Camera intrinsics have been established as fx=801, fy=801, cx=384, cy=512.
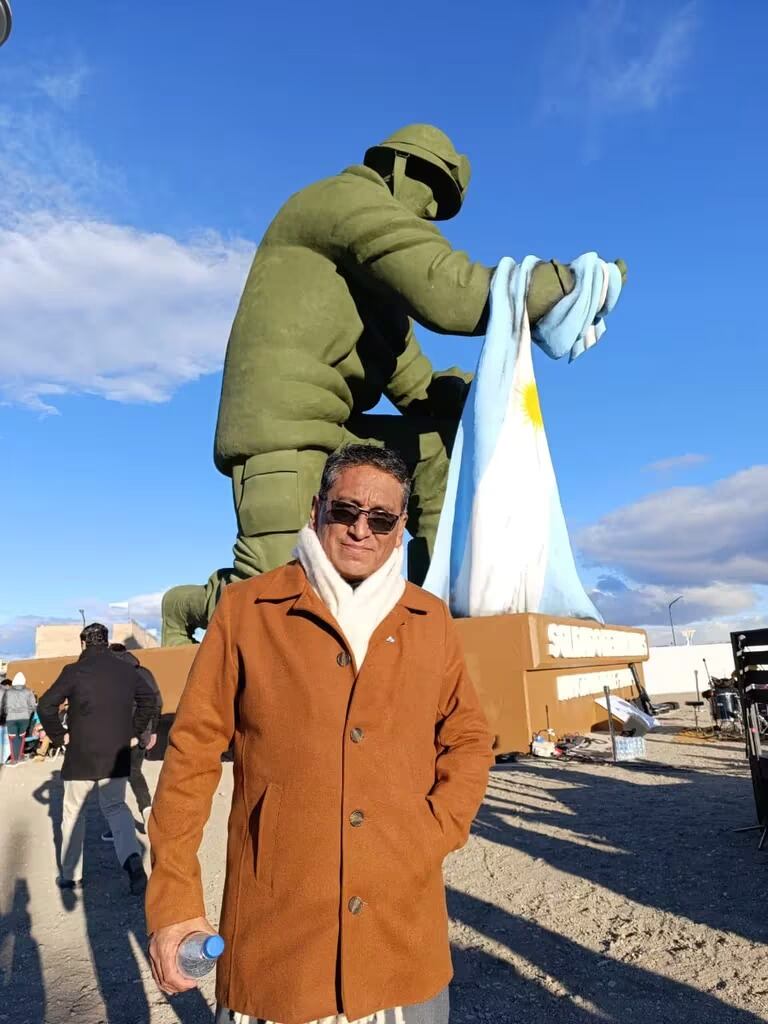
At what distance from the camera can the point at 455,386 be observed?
7.81 metres

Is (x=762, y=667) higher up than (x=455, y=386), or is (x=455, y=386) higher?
(x=455, y=386)

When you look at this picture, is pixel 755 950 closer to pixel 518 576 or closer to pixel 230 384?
pixel 518 576

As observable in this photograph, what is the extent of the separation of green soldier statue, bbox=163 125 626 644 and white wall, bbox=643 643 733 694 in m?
14.9

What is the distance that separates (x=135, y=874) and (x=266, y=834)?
299 cm

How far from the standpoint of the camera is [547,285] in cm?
613

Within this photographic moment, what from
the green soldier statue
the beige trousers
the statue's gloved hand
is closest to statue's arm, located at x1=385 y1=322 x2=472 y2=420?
the green soldier statue

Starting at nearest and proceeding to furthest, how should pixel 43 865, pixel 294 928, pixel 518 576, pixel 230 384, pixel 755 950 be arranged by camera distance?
pixel 294 928, pixel 755 950, pixel 43 865, pixel 518 576, pixel 230 384

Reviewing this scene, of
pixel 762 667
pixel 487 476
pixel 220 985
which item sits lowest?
pixel 220 985

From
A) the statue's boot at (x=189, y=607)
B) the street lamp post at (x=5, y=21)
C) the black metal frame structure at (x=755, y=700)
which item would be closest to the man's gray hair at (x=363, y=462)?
the street lamp post at (x=5, y=21)

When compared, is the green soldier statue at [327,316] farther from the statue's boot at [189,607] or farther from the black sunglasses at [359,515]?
the black sunglasses at [359,515]

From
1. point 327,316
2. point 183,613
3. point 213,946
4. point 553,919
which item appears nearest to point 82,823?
point 553,919

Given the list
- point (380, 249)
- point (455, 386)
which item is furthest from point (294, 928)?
point (455, 386)

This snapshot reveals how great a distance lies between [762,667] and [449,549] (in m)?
2.36

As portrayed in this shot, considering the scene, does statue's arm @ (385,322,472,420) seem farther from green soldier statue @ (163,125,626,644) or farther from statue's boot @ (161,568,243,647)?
statue's boot @ (161,568,243,647)
